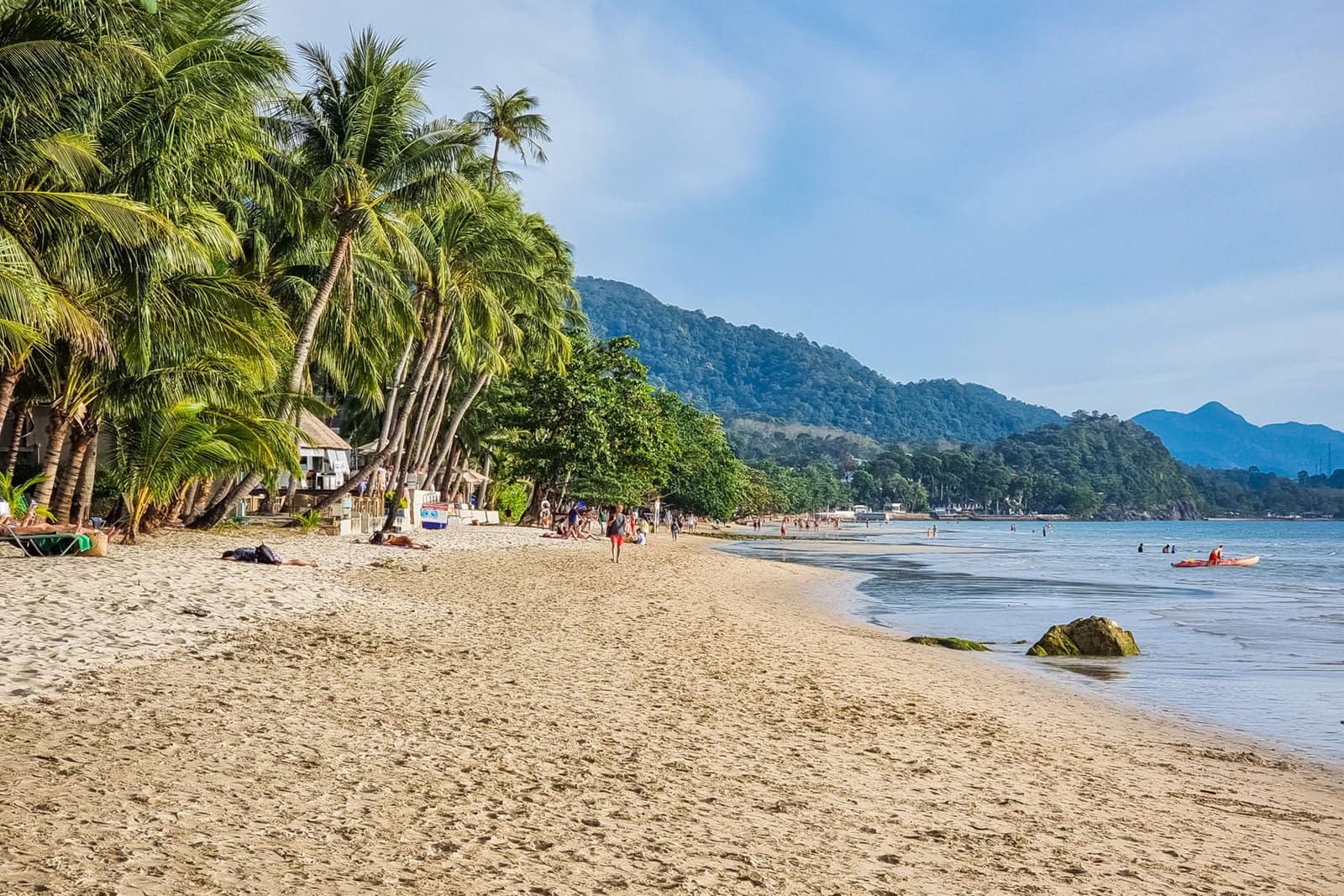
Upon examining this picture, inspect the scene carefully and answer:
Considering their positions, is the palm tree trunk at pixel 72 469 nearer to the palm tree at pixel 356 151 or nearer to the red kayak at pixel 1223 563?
the palm tree at pixel 356 151

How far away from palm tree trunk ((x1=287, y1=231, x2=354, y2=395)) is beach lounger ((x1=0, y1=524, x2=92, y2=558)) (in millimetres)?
8124

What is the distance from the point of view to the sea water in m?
10.3

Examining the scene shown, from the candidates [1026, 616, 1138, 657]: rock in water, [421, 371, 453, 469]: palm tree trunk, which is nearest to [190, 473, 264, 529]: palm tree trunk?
[421, 371, 453, 469]: palm tree trunk

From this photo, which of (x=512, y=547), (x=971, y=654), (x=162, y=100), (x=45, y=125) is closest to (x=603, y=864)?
(x=971, y=654)

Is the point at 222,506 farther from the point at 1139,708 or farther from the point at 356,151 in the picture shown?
the point at 1139,708

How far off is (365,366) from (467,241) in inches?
185

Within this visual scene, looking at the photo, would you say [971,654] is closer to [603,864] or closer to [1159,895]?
[1159,895]

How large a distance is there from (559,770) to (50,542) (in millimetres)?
10381

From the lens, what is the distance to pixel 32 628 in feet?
26.4

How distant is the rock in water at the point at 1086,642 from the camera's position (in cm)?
1372

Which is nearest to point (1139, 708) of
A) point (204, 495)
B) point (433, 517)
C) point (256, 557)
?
point (256, 557)

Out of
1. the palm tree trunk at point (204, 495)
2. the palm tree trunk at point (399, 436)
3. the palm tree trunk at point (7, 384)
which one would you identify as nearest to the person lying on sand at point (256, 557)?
the palm tree trunk at point (7, 384)

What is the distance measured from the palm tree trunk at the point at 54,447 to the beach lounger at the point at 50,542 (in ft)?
12.7

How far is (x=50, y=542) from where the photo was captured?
42.1ft
